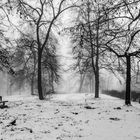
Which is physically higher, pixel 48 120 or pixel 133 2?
pixel 133 2

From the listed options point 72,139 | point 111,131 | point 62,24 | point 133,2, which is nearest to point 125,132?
point 111,131

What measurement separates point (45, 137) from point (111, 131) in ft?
8.19

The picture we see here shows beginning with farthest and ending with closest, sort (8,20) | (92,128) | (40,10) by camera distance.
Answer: (40,10)
(8,20)
(92,128)

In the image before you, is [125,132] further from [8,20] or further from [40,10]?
[40,10]

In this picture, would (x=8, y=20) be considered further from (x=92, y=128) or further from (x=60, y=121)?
(x=92, y=128)

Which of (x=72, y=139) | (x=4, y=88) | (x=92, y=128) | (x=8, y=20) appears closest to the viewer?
(x=72, y=139)

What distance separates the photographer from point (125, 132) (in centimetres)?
716

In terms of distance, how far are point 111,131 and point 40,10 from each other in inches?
599

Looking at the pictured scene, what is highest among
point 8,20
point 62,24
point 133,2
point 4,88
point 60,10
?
point 60,10

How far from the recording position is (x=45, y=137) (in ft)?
21.5

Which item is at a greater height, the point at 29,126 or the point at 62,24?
the point at 62,24

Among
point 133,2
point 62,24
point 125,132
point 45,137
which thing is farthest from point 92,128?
point 62,24

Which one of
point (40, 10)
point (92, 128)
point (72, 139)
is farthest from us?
point (40, 10)

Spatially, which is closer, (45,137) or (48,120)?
(45,137)
